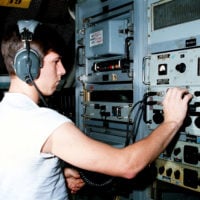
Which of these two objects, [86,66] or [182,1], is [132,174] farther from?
[86,66]

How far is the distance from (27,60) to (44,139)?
1.41 ft

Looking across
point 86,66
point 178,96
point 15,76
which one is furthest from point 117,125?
point 15,76

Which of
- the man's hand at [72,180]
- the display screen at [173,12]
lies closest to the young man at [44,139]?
the man's hand at [72,180]

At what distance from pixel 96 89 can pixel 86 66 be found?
302 millimetres

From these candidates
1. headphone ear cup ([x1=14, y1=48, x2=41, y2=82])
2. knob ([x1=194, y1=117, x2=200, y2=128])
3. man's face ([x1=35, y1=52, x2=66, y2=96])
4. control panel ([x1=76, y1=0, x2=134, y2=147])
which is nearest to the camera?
headphone ear cup ([x1=14, y1=48, x2=41, y2=82])

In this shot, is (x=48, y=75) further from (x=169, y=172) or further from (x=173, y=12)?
(x=169, y=172)

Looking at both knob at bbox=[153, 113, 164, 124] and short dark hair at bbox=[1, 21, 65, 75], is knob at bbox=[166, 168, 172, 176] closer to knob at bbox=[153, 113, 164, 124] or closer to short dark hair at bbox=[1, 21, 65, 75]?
knob at bbox=[153, 113, 164, 124]

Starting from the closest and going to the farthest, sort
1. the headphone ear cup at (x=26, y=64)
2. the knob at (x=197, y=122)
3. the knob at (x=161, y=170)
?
1. the headphone ear cup at (x=26, y=64)
2. the knob at (x=197, y=122)
3. the knob at (x=161, y=170)

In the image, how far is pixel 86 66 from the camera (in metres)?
3.12

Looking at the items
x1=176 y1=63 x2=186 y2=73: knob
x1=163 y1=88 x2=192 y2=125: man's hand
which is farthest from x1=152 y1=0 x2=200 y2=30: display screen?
x1=163 y1=88 x2=192 y2=125: man's hand

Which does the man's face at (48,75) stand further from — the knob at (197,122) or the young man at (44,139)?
the knob at (197,122)

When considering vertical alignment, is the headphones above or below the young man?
above

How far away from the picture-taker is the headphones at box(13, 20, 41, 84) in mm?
1616

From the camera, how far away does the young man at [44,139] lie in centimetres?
144
